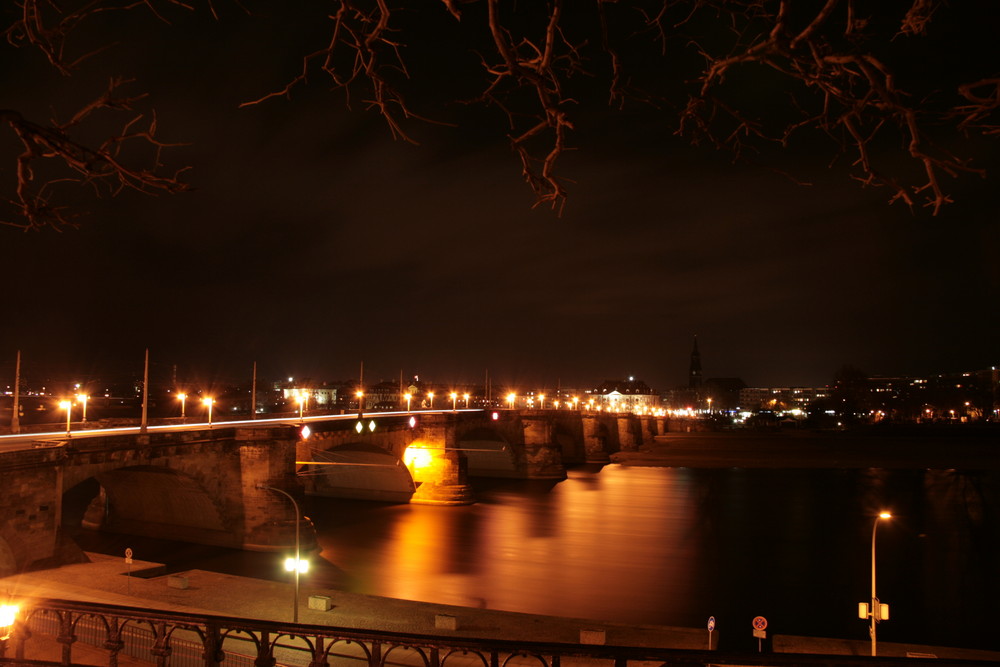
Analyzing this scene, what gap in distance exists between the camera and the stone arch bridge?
60.9 feet

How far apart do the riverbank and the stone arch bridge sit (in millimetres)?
22084

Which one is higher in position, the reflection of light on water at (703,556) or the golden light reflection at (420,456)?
the golden light reflection at (420,456)

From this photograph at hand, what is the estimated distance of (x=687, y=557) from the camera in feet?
97.6

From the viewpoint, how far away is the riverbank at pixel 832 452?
63781mm

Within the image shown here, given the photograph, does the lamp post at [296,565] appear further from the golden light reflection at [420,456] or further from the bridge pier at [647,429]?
the bridge pier at [647,429]

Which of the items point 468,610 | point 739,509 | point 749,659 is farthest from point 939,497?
point 749,659

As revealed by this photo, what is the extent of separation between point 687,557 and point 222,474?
18740 mm

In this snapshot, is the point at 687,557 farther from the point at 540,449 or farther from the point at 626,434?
the point at 626,434

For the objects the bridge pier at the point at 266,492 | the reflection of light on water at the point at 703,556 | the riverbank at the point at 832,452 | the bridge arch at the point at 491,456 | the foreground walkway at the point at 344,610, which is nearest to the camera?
the foreground walkway at the point at 344,610

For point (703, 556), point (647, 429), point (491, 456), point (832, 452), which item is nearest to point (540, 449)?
point (491, 456)

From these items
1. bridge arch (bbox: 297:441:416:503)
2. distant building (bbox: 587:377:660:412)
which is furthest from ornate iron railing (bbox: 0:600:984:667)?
distant building (bbox: 587:377:660:412)

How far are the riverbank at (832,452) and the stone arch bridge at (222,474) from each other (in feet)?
72.5

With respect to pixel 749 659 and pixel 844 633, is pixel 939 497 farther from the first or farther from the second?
pixel 749 659

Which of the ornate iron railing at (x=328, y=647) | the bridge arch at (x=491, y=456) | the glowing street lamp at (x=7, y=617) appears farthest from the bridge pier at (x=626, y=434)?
the ornate iron railing at (x=328, y=647)
